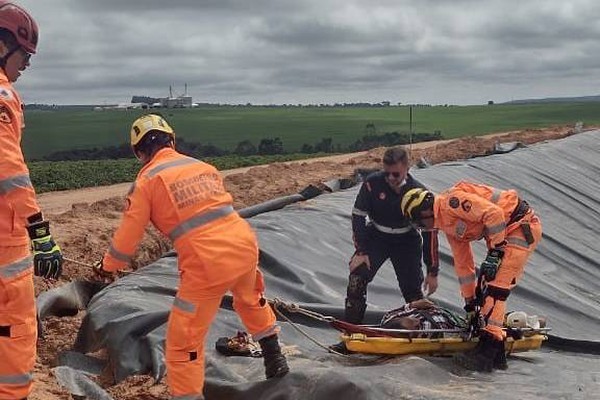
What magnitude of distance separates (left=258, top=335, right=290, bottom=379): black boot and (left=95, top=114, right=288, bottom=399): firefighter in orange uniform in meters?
0.51

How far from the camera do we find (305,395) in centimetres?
480

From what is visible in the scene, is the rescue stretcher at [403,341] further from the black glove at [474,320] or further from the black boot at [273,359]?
the black boot at [273,359]

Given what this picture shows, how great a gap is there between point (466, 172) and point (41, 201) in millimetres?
9746

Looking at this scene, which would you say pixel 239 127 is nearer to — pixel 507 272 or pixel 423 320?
pixel 423 320

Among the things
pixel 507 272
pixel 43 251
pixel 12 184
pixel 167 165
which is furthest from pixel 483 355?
pixel 12 184

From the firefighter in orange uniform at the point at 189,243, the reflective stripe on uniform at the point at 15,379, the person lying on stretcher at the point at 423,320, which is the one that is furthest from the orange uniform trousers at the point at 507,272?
the reflective stripe on uniform at the point at 15,379

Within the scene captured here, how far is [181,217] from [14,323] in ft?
3.59

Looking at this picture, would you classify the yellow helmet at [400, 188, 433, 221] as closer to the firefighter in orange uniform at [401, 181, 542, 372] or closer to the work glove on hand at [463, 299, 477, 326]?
the firefighter in orange uniform at [401, 181, 542, 372]

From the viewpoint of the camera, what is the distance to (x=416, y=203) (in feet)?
19.2

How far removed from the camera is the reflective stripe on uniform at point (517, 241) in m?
5.68

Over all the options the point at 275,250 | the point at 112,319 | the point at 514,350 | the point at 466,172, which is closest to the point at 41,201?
the point at 466,172

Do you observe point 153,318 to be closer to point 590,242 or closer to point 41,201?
point 590,242

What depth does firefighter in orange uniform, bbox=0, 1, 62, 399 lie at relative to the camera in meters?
3.94

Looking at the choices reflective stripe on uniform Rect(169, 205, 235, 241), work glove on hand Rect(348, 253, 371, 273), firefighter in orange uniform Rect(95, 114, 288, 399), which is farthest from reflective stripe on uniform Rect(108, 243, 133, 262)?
work glove on hand Rect(348, 253, 371, 273)
